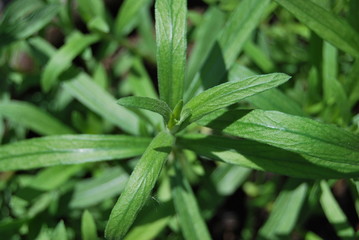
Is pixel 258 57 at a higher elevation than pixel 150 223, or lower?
higher

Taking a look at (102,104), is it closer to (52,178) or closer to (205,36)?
(52,178)

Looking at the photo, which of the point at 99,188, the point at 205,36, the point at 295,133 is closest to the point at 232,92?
the point at 295,133

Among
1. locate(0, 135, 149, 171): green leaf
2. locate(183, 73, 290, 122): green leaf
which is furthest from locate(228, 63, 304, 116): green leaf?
locate(0, 135, 149, 171): green leaf

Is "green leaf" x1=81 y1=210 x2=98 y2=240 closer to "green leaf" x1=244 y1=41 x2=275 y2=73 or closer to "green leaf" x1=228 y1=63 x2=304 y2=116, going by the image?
"green leaf" x1=228 y1=63 x2=304 y2=116

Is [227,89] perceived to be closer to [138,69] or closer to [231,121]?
[231,121]

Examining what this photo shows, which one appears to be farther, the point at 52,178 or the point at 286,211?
the point at 52,178

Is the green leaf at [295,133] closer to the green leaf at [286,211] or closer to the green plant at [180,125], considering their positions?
the green plant at [180,125]
